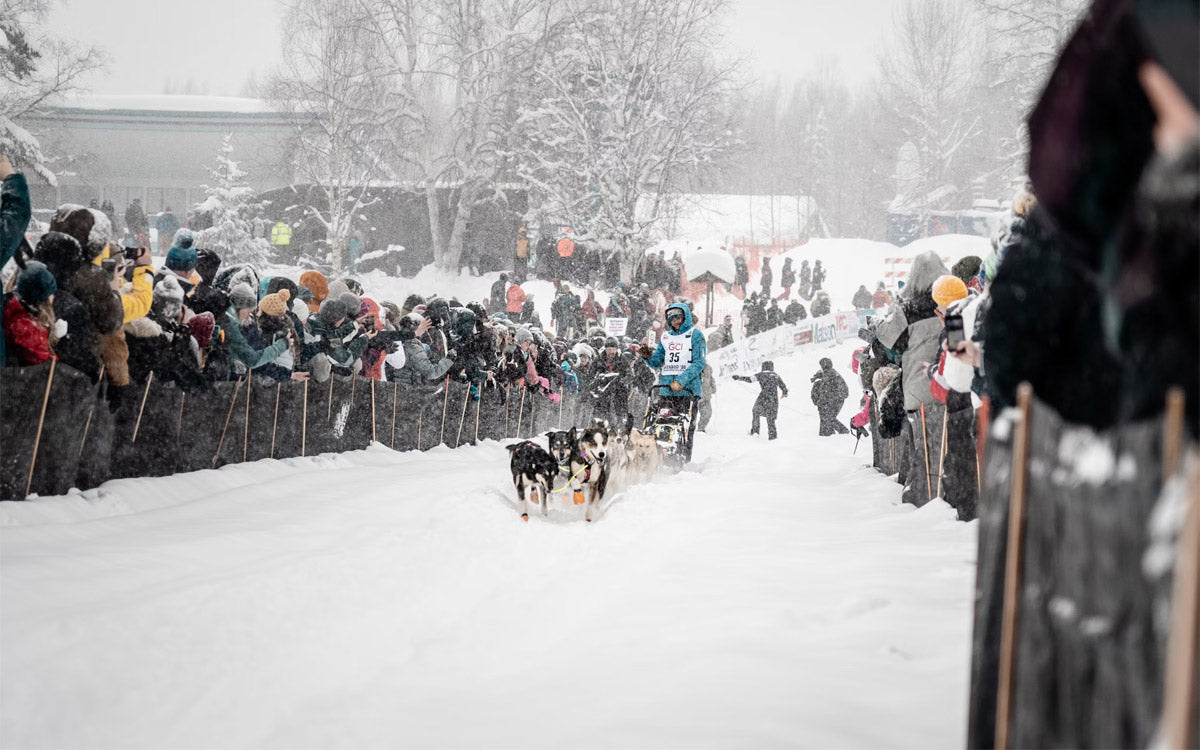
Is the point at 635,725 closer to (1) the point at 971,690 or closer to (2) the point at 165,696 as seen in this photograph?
(1) the point at 971,690

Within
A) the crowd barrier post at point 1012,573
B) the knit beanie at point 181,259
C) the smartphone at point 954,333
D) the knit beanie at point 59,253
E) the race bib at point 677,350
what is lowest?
the crowd barrier post at point 1012,573

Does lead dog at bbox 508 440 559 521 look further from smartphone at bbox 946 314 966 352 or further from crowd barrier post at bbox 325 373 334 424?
smartphone at bbox 946 314 966 352

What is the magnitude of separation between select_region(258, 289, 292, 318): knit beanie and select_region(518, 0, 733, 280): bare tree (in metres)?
27.0

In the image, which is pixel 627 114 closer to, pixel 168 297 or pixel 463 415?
pixel 463 415

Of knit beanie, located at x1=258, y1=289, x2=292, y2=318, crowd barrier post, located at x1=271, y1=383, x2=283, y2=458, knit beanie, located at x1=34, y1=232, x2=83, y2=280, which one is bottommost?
crowd barrier post, located at x1=271, y1=383, x2=283, y2=458

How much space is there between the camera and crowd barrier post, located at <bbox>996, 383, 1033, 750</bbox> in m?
2.08

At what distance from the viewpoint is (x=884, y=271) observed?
46438 mm

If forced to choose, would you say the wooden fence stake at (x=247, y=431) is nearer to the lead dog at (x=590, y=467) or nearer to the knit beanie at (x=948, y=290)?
the lead dog at (x=590, y=467)

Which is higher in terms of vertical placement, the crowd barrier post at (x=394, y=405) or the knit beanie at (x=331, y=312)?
the knit beanie at (x=331, y=312)

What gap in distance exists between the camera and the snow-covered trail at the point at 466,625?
3221 millimetres

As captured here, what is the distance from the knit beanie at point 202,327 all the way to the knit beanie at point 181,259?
798 millimetres

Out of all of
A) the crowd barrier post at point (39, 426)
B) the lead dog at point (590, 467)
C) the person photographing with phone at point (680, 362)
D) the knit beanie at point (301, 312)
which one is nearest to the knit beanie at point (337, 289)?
the knit beanie at point (301, 312)

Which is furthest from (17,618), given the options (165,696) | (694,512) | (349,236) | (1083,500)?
(349,236)

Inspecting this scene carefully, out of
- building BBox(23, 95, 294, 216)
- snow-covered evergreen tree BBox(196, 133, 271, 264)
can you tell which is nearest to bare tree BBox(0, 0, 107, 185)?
snow-covered evergreen tree BBox(196, 133, 271, 264)
